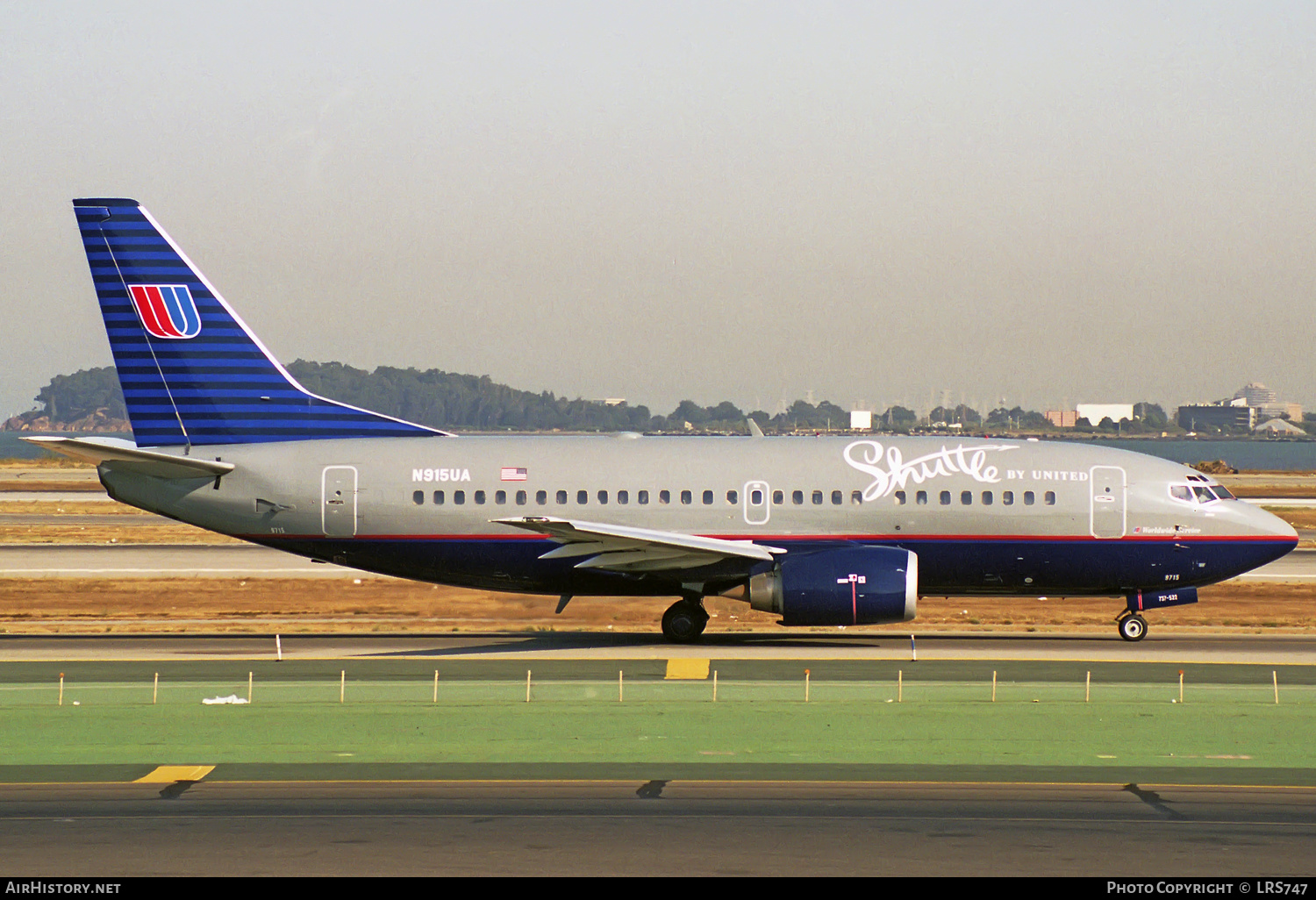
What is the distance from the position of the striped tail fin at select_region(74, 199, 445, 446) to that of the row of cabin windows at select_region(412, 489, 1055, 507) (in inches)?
150

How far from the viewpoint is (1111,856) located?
592 inches

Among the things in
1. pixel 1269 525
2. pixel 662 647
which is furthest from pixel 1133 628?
pixel 662 647

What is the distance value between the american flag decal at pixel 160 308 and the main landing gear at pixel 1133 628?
24.2 meters

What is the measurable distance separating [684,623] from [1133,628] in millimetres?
10849

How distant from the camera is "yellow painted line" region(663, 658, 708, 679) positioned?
29133 millimetres

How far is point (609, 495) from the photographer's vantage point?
34875mm

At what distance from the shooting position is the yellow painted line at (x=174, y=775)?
749 inches

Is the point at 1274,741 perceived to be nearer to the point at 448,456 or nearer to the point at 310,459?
the point at 448,456

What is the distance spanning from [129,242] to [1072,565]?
24.2 m

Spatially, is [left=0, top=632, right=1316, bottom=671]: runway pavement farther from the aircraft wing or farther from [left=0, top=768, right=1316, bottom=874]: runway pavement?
[left=0, top=768, right=1316, bottom=874]: runway pavement

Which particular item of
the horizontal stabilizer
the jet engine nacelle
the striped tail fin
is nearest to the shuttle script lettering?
the jet engine nacelle

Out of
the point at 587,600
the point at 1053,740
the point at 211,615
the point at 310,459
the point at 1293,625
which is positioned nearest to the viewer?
the point at 1053,740

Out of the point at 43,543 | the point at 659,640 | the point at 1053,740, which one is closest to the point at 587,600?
the point at 659,640

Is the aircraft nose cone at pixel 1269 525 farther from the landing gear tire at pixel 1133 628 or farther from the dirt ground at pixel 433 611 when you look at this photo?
the dirt ground at pixel 433 611
